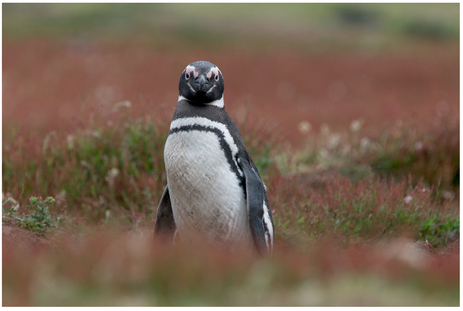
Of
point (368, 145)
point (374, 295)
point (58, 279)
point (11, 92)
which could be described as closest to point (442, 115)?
point (368, 145)

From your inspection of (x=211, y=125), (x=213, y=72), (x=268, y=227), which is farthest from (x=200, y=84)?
(x=268, y=227)

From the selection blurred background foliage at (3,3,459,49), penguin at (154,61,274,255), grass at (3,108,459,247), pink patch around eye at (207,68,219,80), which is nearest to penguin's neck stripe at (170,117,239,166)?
penguin at (154,61,274,255)

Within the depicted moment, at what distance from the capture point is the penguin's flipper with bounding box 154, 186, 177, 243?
4.47m

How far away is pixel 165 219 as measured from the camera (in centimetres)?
450

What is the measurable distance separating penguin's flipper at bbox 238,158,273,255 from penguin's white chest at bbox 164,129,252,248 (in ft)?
0.39

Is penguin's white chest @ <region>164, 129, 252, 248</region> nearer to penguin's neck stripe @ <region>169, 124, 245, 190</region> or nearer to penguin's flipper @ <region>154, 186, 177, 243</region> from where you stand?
penguin's neck stripe @ <region>169, 124, 245, 190</region>

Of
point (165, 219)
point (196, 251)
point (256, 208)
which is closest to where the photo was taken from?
point (196, 251)

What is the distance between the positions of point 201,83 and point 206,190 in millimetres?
761

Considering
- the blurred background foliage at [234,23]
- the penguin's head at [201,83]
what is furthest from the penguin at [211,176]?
the blurred background foliage at [234,23]

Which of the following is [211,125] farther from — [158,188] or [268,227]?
[158,188]

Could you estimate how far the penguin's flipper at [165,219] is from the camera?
4473mm

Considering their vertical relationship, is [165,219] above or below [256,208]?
below

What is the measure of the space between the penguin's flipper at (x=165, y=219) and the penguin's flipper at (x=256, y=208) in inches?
32.8

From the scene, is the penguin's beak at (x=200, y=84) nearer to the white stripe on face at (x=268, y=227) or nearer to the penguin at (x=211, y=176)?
the penguin at (x=211, y=176)
